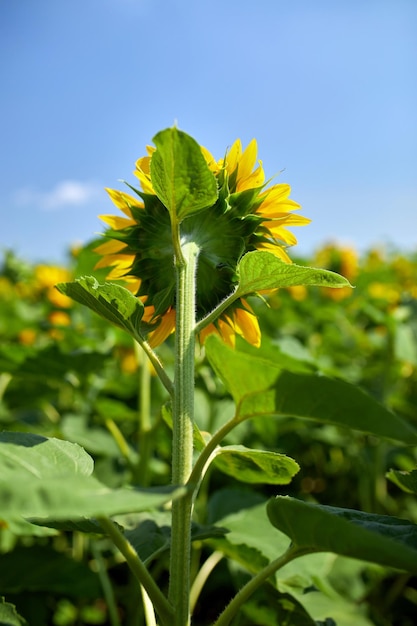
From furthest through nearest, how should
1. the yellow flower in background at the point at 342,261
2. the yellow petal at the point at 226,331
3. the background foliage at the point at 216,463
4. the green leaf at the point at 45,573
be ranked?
the yellow flower in background at the point at 342,261 < the green leaf at the point at 45,573 < the background foliage at the point at 216,463 < the yellow petal at the point at 226,331

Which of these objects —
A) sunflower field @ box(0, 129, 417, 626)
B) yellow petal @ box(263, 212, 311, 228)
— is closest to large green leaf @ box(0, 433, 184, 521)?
sunflower field @ box(0, 129, 417, 626)

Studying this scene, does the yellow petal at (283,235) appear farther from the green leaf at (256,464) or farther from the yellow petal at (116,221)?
the green leaf at (256,464)

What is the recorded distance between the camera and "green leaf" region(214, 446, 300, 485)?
80cm

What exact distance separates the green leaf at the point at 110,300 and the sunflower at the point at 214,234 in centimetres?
12

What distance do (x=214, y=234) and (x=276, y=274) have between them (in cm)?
18

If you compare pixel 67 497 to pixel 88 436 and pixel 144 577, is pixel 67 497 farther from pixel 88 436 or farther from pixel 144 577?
pixel 88 436

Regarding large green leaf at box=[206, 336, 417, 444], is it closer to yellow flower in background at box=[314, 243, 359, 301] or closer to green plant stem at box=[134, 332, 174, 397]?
green plant stem at box=[134, 332, 174, 397]

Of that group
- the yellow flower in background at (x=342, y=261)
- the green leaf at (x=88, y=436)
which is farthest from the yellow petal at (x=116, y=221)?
the yellow flower in background at (x=342, y=261)

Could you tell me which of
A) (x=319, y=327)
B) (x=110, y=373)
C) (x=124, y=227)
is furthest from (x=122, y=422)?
(x=124, y=227)

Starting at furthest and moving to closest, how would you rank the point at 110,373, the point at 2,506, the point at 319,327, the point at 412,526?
1. the point at 319,327
2. the point at 110,373
3. the point at 412,526
4. the point at 2,506

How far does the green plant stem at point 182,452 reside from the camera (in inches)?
29.0

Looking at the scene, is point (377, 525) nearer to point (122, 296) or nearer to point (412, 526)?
point (412, 526)

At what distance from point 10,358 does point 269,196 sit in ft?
3.74

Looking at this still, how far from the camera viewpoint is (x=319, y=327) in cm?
325
